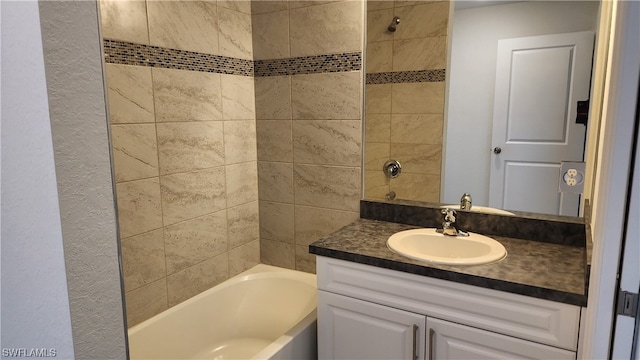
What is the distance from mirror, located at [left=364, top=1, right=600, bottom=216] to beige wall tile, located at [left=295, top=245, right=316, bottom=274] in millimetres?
540

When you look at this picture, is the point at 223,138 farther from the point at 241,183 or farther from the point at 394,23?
the point at 394,23

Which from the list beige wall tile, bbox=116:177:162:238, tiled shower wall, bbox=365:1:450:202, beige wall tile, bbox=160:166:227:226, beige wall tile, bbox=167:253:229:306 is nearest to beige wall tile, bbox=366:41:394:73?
tiled shower wall, bbox=365:1:450:202

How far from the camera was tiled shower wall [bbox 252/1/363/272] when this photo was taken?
81.6 inches

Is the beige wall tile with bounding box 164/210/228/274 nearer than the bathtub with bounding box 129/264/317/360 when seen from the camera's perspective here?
No

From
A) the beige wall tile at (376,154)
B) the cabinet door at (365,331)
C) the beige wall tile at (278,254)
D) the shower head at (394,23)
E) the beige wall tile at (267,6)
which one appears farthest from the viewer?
the beige wall tile at (278,254)

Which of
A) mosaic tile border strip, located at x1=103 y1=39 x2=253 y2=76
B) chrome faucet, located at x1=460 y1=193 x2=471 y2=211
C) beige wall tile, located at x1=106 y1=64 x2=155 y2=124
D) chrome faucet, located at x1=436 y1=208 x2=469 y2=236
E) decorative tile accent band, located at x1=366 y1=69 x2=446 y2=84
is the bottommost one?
chrome faucet, located at x1=436 y1=208 x2=469 y2=236

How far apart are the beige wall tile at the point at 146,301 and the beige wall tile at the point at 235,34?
3.92ft

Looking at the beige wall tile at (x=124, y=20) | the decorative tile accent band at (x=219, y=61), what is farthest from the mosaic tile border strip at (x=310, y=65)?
the beige wall tile at (x=124, y=20)

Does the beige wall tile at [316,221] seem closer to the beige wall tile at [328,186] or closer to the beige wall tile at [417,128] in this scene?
the beige wall tile at [328,186]

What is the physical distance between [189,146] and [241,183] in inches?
17.1

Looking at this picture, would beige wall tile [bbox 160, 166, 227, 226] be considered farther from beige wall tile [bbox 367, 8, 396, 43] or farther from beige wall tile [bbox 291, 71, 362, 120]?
beige wall tile [bbox 367, 8, 396, 43]

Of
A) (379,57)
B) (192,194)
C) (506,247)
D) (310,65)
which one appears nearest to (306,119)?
(310,65)

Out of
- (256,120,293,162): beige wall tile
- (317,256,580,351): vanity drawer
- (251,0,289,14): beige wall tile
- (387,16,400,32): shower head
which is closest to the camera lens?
(317,256,580,351): vanity drawer

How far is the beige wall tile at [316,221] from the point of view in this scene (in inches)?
86.9
